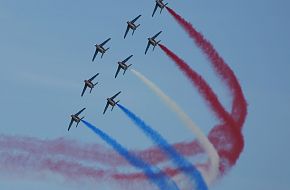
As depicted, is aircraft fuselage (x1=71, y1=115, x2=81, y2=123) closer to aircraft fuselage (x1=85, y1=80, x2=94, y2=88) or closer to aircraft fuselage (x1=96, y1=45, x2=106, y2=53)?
aircraft fuselage (x1=85, y1=80, x2=94, y2=88)

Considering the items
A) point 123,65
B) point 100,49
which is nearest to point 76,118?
point 123,65

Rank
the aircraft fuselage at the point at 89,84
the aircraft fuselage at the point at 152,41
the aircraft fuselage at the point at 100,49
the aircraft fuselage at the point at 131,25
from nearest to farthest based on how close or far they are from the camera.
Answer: the aircraft fuselage at the point at 152,41
the aircraft fuselage at the point at 89,84
the aircraft fuselage at the point at 100,49
the aircraft fuselage at the point at 131,25

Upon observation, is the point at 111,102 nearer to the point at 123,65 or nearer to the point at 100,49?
the point at 123,65

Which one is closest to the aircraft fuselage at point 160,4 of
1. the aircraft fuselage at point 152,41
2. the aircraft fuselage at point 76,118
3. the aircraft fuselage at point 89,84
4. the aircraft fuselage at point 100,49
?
the aircraft fuselage at point 152,41

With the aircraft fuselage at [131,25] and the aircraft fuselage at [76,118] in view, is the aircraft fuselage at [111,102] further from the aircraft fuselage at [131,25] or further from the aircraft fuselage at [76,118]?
the aircraft fuselage at [131,25]

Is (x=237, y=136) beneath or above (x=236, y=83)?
beneath

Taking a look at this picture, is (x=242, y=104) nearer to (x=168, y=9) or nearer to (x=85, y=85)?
(x=168, y=9)

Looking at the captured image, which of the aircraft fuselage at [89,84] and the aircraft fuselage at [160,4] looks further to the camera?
the aircraft fuselage at [89,84]

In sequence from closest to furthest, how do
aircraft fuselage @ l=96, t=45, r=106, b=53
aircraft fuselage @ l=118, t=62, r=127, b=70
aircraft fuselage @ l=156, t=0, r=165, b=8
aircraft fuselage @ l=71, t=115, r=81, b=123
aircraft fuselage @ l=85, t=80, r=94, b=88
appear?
aircraft fuselage @ l=71, t=115, r=81, b=123, aircraft fuselage @ l=156, t=0, r=165, b=8, aircraft fuselage @ l=85, t=80, r=94, b=88, aircraft fuselage @ l=118, t=62, r=127, b=70, aircraft fuselage @ l=96, t=45, r=106, b=53

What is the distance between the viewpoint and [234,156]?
60625 millimetres

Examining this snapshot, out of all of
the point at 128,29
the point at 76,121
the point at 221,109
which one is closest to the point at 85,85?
the point at 76,121

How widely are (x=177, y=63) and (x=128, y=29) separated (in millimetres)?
12722

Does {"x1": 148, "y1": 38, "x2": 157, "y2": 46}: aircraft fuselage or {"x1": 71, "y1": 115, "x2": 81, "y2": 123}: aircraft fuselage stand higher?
{"x1": 148, "y1": 38, "x2": 157, "y2": 46}: aircraft fuselage

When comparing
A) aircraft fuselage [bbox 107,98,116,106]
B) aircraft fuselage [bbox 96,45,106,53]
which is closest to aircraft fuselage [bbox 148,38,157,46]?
aircraft fuselage [bbox 96,45,106,53]
